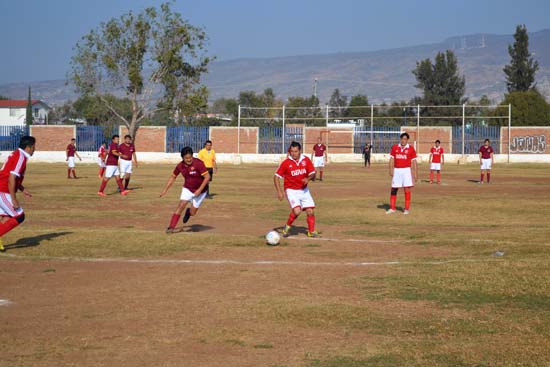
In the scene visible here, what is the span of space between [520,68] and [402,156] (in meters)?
81.9

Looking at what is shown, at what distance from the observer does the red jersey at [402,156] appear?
71.2 ft

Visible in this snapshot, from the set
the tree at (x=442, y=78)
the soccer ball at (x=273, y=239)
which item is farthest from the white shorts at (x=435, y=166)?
the tree at (x=442, y=78)

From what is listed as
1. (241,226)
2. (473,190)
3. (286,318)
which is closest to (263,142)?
(473,190)

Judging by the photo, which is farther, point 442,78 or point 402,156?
point 442,78

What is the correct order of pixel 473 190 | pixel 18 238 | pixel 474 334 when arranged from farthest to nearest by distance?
pixel 473 190
pixel 18 238
pixel 474 334

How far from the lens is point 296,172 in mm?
16703

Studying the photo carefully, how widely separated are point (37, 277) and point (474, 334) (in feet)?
22.1

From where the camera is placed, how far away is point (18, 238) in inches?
643

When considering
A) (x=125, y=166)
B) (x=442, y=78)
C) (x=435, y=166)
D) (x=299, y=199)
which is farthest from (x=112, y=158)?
(x=442, y=78)

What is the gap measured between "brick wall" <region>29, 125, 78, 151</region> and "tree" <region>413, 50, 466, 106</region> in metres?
63.0

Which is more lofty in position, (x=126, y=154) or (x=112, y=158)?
(x=126, y=154)

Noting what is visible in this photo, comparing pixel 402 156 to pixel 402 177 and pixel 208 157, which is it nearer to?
pixel 402 177

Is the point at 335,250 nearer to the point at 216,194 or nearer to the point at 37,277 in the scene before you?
the point at 37,277

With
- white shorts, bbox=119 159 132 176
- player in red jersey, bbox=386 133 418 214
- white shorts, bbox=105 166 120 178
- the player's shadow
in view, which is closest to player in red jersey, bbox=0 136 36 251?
the player's shadow
